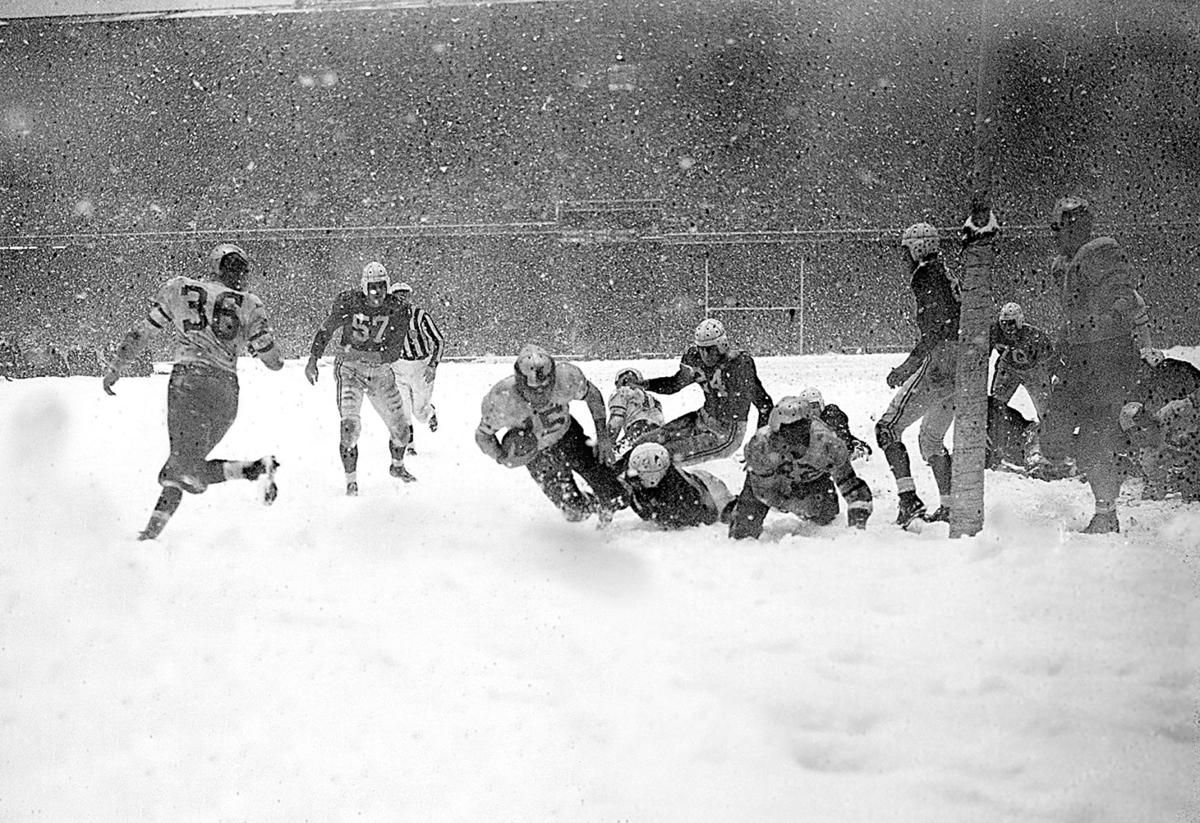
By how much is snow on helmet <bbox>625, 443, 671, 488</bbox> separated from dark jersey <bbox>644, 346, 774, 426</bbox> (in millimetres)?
512

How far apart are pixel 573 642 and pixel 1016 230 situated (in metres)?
4.16

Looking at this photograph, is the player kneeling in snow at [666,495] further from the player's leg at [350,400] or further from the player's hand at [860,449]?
the player's leg at [350,400]

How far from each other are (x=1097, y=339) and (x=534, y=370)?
169cm

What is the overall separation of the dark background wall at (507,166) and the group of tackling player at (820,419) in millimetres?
2540

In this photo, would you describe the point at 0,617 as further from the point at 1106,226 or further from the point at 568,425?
the point at 1106,226

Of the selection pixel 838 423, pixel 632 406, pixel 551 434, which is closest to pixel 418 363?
pixel 632 406

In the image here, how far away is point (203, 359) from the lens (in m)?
3.21

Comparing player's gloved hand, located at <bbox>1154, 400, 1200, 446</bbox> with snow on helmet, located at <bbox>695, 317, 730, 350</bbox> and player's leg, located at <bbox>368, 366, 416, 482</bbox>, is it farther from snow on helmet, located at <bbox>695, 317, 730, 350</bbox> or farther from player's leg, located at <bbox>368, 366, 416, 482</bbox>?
player's leg, located at <bbox>368, 366, 416, 482</bbox>

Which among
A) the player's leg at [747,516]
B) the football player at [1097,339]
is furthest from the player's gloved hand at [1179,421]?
the player's leg at [747,516]

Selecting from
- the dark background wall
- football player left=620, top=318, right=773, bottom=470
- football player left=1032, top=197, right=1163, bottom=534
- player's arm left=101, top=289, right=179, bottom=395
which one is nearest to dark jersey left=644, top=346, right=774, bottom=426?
football player left=620, top=318, right=773, bottom=470

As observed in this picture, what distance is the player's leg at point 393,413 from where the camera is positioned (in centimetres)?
438

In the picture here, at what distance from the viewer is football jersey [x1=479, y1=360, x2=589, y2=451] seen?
10.9 feet

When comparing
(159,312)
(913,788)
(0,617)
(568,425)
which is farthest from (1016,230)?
(0,617)

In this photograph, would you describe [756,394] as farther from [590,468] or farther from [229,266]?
[229,266]
